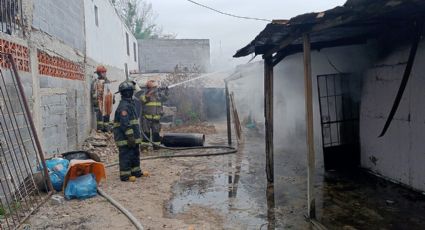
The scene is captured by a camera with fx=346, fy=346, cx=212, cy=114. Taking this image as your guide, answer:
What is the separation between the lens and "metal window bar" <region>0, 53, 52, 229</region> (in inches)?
185

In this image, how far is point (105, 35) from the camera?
14211 millimetres

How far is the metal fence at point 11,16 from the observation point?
497 centimetres

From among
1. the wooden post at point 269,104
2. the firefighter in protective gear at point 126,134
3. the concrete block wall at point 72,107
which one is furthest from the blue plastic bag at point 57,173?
the wooden post at point 269,104

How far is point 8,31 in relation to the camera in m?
5.10

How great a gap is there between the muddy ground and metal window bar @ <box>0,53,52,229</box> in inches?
11.3

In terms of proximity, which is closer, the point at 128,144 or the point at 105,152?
the point at 128,144

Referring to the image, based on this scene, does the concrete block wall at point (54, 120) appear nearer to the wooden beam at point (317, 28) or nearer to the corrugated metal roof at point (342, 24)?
the corrugated metal roof at point (342, 24)

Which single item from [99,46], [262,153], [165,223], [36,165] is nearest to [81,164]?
[36,165]

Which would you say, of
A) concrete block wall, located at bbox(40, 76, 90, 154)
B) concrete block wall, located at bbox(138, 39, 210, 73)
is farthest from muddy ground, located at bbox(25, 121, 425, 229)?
concrete block wall, located at bbox(138, 39, 210, 73)

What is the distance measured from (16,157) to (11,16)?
2118 mm

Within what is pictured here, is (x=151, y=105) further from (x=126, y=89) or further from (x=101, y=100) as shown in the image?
(x=126, y=89)

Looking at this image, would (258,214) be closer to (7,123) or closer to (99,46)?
(7,123)

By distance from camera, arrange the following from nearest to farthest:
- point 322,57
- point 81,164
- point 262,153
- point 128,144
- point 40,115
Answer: point 81,164, point 40,115, point 128,144, point 322,57, point 262,153

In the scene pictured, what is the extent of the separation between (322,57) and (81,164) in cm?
563
